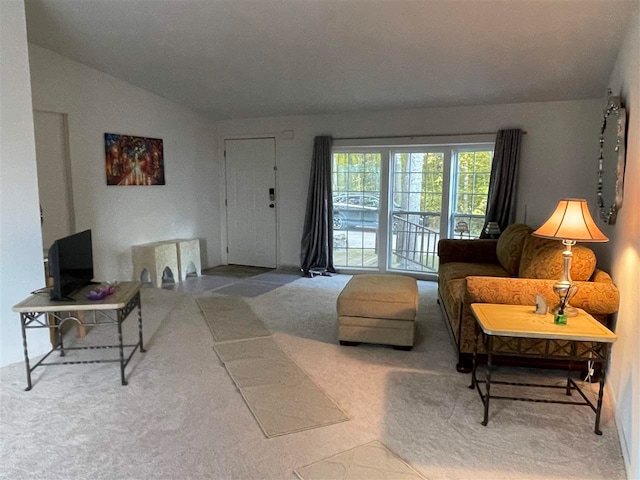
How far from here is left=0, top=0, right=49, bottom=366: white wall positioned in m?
2.98

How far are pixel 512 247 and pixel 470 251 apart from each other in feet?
2.13

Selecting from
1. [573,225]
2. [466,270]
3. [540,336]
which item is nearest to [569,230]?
[573,225]

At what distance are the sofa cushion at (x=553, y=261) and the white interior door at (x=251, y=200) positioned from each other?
12.4ft

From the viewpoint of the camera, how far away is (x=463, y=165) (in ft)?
17.4

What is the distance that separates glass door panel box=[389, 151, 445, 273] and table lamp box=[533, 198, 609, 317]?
115 inches

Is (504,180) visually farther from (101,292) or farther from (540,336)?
(101,292)

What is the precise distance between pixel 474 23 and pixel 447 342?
96.8 inches

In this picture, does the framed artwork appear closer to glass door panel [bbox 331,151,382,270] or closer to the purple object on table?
glass door panel [bbox 331,151,382,270]

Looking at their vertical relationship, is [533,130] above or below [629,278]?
above

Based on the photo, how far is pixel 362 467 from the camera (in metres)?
2.00

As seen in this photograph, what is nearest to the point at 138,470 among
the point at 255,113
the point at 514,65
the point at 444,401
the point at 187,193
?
the point at 444,401

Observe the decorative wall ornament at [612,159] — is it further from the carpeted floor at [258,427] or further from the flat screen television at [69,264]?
the flat screen television at [69,264]

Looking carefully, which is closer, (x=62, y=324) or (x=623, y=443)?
(x=623, y=443)

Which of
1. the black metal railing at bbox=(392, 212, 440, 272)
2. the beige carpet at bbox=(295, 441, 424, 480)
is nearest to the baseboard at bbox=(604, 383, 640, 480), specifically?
the beige carpet at bbox=(295, 441, 424, 480)
